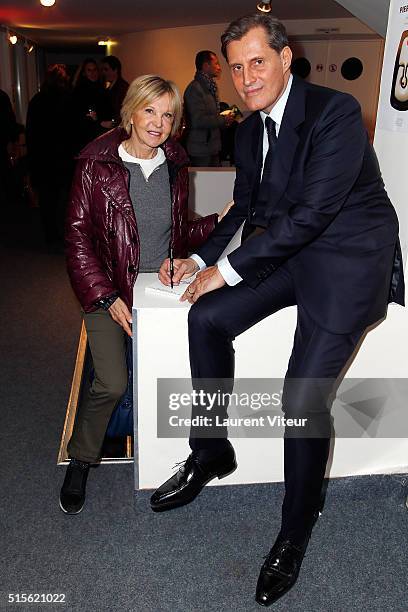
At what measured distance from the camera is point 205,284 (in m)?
1.93

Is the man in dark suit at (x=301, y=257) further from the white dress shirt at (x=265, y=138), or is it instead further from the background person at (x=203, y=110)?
the background person at (x=203, y=110)

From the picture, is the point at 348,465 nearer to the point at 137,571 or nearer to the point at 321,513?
the point at 321,513

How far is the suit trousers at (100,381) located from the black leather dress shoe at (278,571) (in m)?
0.75

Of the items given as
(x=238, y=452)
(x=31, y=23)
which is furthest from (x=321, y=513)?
(x=31, y=23)

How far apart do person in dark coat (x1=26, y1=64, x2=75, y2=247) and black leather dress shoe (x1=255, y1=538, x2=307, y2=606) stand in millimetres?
4004

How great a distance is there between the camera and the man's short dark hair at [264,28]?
5.54ft

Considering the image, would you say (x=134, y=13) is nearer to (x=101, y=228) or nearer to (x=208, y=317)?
(x=101, y=228)

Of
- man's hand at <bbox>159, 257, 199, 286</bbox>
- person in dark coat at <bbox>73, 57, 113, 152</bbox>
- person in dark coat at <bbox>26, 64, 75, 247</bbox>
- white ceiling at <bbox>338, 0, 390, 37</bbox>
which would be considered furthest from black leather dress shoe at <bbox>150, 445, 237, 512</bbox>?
person in dark coat at <bbox>73, 57, 113, 152</bbox>

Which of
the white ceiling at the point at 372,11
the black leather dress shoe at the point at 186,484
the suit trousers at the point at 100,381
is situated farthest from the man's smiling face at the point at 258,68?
the white ceiling at the point at 372,11

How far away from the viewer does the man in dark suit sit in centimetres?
170

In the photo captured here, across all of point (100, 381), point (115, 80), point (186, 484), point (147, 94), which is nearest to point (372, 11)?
point (147, 94)

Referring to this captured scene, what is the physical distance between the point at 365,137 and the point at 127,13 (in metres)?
9.36

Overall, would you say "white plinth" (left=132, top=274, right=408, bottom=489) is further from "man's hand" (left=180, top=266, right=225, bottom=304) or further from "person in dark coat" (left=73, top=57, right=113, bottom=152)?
"person in dark coat" (left=73, top=57, right=113, bottom=152)

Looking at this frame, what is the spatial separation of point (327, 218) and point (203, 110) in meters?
4.77
